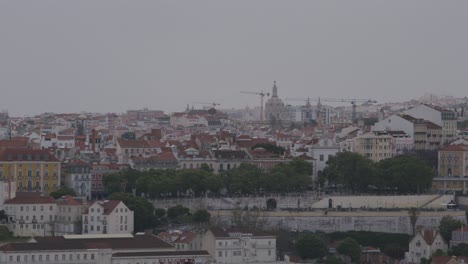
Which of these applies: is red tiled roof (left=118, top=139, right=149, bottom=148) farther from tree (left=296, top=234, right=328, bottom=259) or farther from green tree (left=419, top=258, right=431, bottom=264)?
green tree (left=419, top=258, right=431, bottom=264)

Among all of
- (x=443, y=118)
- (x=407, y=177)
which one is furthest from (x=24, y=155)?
(x=443, y=118)

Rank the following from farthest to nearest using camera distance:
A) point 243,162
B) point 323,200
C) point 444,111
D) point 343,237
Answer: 1. point 444,111
2. point 243,162
3. point 323,200
4. point 343,237

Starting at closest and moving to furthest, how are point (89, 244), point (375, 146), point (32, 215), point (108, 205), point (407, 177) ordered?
point (89, 244)
point (32, 215)
point (108, 205)
point (407, 177)
point (375, 146)

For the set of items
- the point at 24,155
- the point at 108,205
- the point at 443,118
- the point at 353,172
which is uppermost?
the point at 443,118

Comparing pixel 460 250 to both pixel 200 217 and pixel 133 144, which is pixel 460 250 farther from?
pixel 133 144

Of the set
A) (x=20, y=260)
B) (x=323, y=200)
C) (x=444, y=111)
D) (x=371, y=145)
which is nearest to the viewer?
(x=20, y=260)

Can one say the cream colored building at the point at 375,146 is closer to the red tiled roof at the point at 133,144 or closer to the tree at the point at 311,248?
the red tiled roof at the point at 133,144

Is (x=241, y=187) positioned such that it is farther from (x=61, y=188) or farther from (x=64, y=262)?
(x=64, y=262)

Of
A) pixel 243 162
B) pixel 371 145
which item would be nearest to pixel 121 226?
pixel 243 162

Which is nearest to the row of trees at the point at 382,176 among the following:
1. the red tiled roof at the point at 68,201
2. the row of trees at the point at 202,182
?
the row of trees at the point at 202,182
